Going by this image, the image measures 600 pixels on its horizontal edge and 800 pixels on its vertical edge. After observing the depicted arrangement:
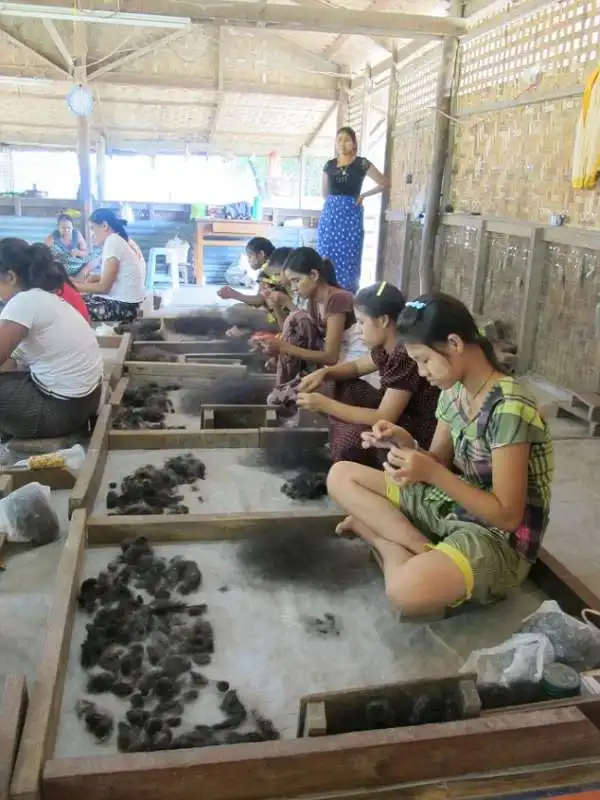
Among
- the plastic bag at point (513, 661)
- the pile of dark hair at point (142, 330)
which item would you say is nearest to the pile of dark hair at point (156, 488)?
the plastic bag at point (513, 661)

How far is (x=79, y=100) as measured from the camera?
27.5 feet

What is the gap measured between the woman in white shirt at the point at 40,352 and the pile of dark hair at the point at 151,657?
4.00ft

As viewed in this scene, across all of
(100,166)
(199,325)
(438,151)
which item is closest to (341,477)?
(199,325)

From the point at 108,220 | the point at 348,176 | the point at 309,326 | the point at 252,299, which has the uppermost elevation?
the point at 348,176

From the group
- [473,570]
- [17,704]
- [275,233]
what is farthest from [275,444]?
[275,233]

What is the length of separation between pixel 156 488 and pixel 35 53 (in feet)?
28.2

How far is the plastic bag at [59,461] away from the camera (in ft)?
9.66

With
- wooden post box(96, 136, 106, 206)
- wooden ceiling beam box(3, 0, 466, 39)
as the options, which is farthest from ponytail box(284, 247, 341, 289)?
wooden post box(96, 136, 106, 206)

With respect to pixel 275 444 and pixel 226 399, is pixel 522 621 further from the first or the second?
pixel 226 399

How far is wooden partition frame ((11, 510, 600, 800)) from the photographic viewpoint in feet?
4.41

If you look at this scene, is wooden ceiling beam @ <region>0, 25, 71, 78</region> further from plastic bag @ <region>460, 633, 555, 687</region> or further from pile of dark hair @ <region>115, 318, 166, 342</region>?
plastic bag @ <region>460, 633, 555, 687</region>

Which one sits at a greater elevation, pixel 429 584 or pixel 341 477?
pixel 341 477

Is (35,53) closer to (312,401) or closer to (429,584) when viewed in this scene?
(312,401)

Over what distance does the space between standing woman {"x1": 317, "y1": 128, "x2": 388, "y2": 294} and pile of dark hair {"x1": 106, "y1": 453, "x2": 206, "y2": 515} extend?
3496 mm
